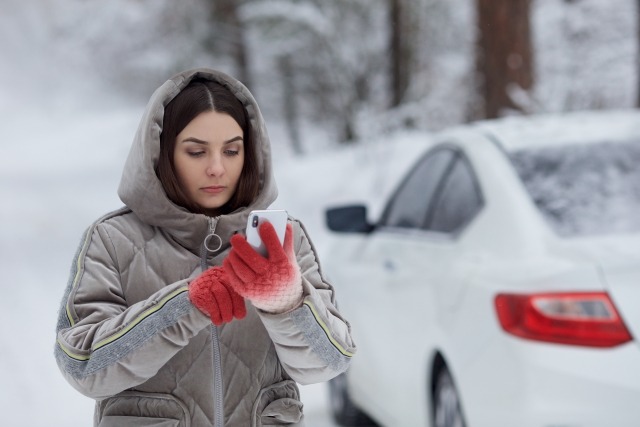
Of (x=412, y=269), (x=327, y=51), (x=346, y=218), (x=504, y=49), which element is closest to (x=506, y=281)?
(x=412, y=269)

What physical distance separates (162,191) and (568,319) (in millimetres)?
1525

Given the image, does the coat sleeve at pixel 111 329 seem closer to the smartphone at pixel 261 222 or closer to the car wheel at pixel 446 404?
the smartphone at pixel 261 222

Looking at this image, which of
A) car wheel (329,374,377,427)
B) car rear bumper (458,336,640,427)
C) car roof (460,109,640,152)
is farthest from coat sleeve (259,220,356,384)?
car wheel (329,374,377,427)

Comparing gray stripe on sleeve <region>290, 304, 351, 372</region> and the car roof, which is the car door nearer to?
the car roof

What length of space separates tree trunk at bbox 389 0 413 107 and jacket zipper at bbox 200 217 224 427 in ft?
60.7

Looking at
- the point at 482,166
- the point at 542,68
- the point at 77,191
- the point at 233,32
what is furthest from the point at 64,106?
the point at 482,166

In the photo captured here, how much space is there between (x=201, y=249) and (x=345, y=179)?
14145mm

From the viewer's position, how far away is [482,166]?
394 cm

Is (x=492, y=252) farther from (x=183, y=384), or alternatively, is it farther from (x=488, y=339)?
(x=183, y=384)

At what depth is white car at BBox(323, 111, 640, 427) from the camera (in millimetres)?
2971

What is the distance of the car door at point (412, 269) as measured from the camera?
3969 mm

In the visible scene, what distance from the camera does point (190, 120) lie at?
2.09 m

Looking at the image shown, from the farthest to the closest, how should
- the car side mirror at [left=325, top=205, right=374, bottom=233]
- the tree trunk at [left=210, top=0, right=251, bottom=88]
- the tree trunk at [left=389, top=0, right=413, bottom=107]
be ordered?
the tree trunk at [left=210, top=0, right=251, bottom=88], the tree trunk at [left=389, top=0, right=413, bottom=107], the car side mirror at [left=325, top=205, right=374, bottom=233]

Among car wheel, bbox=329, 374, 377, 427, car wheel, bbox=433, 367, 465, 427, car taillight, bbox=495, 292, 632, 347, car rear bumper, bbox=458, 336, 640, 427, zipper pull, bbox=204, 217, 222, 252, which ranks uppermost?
zipper pull, bbox=204, 217, 222, 252
